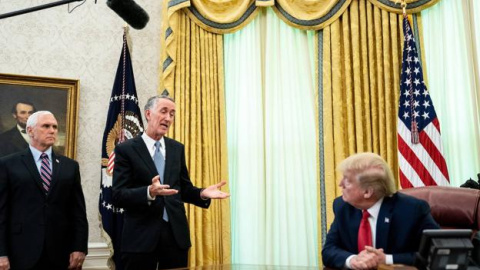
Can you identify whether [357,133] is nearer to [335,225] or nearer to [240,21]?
[240,21]

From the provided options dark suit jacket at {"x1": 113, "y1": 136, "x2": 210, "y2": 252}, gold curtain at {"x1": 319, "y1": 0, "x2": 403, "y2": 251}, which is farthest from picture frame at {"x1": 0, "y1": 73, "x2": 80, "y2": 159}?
gold curtain at {"x1": 319, "y1": 0, "x2": 403, "y2": 251}

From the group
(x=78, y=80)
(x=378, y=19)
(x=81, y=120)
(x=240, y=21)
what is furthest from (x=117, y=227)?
(x=378, y=19)

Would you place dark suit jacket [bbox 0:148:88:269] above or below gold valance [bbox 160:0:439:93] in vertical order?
below

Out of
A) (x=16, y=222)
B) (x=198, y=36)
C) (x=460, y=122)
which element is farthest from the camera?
(x=198, y=36)

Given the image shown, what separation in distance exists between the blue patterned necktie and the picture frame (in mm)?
1257

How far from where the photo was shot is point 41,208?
3.23 m

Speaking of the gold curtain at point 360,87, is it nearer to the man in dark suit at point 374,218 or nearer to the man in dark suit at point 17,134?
the man in dark suit at point 374,218

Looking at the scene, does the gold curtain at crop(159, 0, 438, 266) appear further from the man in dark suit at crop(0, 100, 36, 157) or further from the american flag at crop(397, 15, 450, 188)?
the man in dark suit at crop(0, 100, 36, 157)

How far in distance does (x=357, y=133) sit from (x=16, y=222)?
9.51ft

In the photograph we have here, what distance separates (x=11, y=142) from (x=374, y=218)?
3.53 m

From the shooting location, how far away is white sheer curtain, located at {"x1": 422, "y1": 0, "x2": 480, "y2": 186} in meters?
4.11

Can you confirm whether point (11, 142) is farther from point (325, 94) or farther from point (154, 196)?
point (325, 94)

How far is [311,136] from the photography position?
4.72m

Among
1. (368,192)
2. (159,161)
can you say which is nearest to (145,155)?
(159,161)
